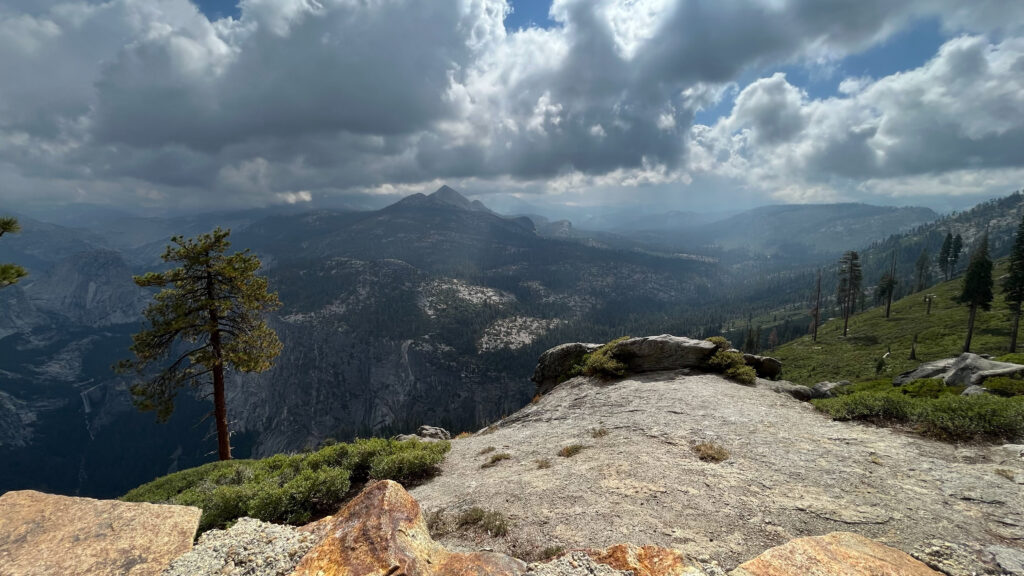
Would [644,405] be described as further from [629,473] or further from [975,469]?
[975,469]

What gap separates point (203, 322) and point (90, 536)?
17386mm

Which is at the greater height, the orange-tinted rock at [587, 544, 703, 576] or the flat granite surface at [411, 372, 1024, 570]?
the orange-tinted rock at [587, 544, 703, 576]

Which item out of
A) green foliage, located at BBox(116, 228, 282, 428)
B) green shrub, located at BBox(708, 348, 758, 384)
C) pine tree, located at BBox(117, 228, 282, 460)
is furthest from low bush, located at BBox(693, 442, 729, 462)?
green foliage, located at BBox(116, 228, 282, 428)

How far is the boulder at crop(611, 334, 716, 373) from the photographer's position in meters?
23.6

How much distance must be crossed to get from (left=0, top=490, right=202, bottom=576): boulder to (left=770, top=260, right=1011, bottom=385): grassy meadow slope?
74.0m

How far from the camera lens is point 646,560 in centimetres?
586

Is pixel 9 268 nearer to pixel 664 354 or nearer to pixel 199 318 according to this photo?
pixel 199 318

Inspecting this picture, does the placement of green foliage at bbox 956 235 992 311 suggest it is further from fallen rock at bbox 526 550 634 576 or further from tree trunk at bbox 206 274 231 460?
tree trunk at bbox 206 274 231 460

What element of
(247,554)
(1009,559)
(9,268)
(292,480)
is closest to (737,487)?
(1009,559)

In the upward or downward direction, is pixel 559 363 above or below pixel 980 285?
below

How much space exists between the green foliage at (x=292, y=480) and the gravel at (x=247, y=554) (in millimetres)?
4004

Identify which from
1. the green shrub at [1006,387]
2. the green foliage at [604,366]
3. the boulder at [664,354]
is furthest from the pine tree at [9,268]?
the green shrub at [1006,387]

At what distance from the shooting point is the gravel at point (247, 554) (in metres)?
5.69

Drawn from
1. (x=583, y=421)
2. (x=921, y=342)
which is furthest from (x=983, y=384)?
(x=921, y=342)
